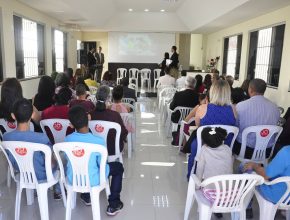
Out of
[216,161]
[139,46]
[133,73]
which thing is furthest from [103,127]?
[139,46]

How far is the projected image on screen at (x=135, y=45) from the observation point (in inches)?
488

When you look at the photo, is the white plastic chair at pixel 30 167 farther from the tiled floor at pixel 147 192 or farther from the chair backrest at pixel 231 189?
the chair backrest at pixel 231 189

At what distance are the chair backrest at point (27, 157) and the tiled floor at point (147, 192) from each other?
450 millimetres

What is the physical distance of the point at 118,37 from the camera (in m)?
12.4

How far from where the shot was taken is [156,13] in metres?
11.3

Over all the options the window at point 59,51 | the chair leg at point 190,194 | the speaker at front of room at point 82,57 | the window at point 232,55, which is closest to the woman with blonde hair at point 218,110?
the chair leg at point 190,194

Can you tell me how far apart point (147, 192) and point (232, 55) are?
7142mm

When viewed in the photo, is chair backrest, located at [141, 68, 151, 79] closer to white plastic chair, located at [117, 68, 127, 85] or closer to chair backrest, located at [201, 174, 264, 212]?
white plastic chair, located at [117, 68, 127, 85]

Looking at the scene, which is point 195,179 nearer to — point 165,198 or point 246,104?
point 165,198

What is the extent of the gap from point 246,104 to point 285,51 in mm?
2990

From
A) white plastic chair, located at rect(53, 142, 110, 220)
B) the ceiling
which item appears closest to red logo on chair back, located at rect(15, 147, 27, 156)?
white plastic chair, located at rect(53, 142, 110, 220)

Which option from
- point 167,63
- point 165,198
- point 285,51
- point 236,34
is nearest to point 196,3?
point 236,34

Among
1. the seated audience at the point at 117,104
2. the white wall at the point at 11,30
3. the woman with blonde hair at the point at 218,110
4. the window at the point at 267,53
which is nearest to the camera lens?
the woman with blonde hair at the point at 218,110

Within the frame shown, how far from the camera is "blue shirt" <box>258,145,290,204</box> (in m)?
1.87
